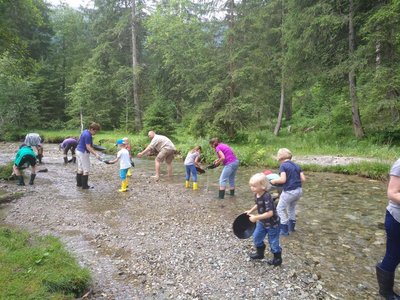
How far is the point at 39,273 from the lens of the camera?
420 centimetres

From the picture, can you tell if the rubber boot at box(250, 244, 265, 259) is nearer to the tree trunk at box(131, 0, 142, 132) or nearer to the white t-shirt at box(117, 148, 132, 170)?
the white t-shirt at box(117, 148, 132, 170)

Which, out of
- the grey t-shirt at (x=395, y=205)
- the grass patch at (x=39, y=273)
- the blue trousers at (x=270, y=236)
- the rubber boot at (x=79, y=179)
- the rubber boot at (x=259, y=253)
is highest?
the grey t-shirt at (x=395, y=205)

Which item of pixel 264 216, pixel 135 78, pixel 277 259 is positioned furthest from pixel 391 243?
pixel 135 78

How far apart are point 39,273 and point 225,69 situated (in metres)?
19.2

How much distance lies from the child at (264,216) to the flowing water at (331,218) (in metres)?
0.70

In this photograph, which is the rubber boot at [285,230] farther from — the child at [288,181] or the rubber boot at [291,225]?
the child at [288,181]

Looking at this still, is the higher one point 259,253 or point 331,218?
point 259,253

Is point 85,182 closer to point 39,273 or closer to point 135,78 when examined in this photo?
point 39,273

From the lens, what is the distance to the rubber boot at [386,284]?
401 centimetres

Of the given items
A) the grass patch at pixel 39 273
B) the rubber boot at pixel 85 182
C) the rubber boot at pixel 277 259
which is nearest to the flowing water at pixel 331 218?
the rubber boot at pixel 85 182

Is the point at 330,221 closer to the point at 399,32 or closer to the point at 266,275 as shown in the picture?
the point at 266,275

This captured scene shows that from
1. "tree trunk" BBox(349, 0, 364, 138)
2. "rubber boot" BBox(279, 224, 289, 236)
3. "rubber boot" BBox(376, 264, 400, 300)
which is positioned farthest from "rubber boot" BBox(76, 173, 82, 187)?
"tree trunk" BBox(349, 0, 364, 138)

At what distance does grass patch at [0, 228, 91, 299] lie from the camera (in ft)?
12.3

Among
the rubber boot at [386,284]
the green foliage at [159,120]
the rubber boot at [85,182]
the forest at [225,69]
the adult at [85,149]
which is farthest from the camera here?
the green foliage at [159,120]
